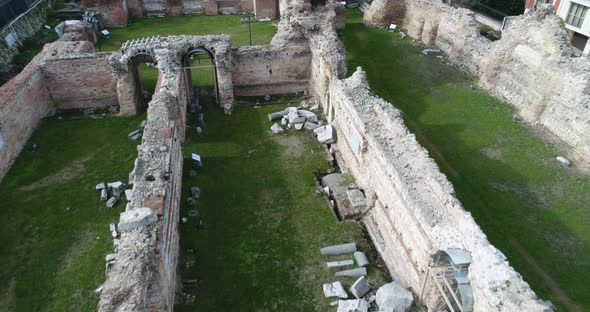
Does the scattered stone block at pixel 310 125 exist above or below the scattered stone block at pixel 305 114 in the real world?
below

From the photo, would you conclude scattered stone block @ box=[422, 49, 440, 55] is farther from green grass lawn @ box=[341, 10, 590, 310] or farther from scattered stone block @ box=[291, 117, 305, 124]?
scattered stone block @ box=[291, 117, 305, 124]

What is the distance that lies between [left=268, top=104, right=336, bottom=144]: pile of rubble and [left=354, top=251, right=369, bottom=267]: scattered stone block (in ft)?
14.5

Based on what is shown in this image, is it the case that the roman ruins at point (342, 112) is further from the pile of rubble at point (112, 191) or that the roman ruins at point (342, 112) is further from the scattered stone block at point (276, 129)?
the scattered stone block at point (276, 129)

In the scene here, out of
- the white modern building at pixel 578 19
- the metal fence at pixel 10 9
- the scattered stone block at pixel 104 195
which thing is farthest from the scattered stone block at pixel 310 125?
the white modern building at pixel 578 19

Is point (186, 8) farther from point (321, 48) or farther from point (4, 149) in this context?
point (4, 149)


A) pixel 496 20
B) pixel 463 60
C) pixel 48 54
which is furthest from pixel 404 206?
pixel 496 20

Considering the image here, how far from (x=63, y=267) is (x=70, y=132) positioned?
6.19m

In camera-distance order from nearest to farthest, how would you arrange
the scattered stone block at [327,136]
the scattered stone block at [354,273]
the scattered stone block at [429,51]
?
the scattered stone block at [354,273], the scattered stone block at [327,136], the scattered stone block at [429,51]

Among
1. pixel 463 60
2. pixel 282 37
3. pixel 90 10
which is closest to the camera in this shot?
pixel 282 37

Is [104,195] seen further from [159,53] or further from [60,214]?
[159,53]

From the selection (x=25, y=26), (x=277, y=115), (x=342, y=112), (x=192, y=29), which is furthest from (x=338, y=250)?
(x=25, y=26)

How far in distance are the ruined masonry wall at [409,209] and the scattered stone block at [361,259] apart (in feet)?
1.50

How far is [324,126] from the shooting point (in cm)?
1341

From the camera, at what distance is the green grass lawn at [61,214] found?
8.68 metres
